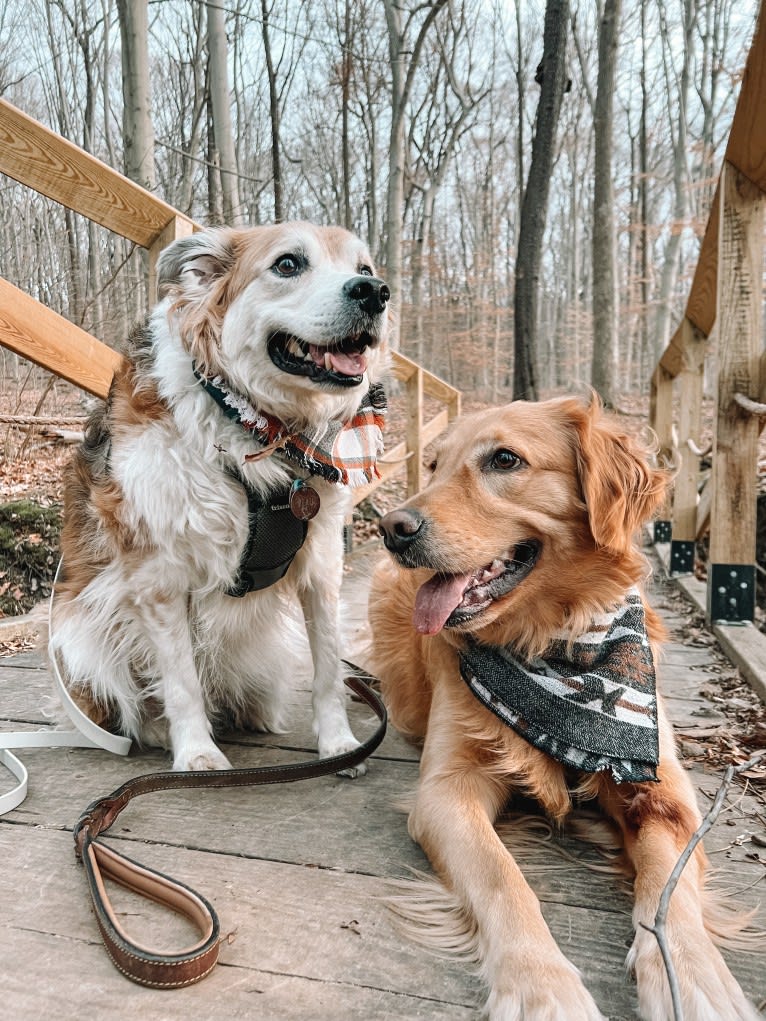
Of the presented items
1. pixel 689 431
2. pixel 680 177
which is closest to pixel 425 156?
pixel 680 177

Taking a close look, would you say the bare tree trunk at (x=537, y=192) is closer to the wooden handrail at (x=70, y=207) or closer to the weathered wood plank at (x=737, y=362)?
the weathered wood plank at (x=737, y=362)

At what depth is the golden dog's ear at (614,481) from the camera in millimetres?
1849

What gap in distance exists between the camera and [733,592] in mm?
3254

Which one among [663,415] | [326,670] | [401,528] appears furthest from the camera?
[663,415]

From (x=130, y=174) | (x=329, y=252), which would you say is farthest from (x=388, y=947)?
(x=130, y=174)

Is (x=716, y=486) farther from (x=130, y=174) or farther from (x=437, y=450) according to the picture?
(x=130, y=174)

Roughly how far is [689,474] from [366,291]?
3728 mm

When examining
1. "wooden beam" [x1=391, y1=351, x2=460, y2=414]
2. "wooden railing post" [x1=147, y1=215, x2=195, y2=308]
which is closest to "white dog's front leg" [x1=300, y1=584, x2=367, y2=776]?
"wooden railing post" [x1=147, y1=215, x2=195, y2=308]

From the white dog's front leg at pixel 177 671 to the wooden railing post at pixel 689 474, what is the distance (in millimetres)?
3804

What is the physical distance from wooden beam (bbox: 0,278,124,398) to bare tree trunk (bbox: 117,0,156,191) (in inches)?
174

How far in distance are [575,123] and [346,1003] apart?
28214mm

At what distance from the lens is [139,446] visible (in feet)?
6.82

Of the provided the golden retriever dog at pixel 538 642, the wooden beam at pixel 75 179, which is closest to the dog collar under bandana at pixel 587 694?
the golden retriever dog at pixel 538 642

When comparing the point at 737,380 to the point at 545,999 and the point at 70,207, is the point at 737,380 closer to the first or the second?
the point at 545,999
